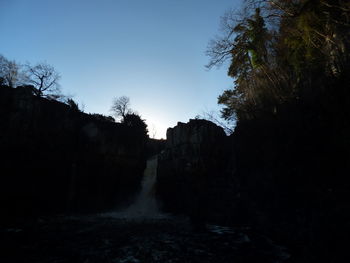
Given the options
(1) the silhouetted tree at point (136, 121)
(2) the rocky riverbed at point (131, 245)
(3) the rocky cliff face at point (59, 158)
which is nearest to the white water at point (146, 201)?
(3) the rocky cliff face at point (59, 158)

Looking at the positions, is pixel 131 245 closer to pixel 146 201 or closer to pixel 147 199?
pixel 146 201

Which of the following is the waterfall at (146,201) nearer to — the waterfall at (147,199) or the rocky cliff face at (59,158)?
the waterfall at (147,199)

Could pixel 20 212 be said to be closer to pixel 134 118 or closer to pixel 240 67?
pixel 134 118

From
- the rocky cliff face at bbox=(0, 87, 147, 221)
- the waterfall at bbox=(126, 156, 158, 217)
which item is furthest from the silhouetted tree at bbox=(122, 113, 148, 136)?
the waterfall at bbox=(126, 156, 158, 217)

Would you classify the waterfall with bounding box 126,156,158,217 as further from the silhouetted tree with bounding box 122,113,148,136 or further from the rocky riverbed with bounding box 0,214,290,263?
the rocky riverbed with bounding box 0,214,290,263

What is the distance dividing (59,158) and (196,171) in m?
14.6

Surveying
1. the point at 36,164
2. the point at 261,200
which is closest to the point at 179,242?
the point at 261,200

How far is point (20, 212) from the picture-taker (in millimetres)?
17469

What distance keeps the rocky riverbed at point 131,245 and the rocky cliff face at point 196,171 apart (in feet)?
13.0

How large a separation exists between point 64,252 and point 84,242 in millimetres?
1373

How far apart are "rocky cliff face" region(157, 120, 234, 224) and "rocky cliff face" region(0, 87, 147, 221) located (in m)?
4.97

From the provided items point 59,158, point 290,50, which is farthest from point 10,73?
point 290,50

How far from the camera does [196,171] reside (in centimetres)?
2009

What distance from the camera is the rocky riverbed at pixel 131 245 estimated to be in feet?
26.8
